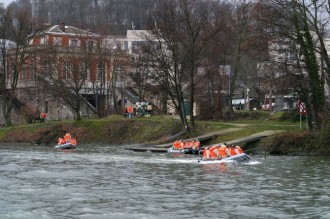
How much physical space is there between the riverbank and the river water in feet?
15.7

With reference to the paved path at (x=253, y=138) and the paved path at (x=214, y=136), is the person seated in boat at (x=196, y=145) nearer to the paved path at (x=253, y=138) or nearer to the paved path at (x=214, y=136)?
the paved path at (x=214, y=136)

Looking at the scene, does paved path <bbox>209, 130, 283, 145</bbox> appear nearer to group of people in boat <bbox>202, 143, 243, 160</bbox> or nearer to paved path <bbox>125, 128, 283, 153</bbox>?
paved path <bbox>125, 128, 283, 153</bbox>

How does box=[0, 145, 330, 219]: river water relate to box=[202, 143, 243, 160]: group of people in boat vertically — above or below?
below

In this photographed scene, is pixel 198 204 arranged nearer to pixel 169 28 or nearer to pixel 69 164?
pixel 69 164

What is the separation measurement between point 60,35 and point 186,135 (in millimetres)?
37299

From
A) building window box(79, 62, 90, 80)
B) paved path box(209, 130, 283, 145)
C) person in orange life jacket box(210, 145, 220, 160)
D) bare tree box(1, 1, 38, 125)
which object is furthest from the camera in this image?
bare tree box(1, 1, 38, 125)

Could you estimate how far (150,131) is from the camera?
202 ft

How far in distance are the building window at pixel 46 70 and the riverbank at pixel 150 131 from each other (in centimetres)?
573

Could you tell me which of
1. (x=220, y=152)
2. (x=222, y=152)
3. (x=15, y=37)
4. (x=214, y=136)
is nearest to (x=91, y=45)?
(x=15, y=37)

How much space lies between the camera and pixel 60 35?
8744 centimetres

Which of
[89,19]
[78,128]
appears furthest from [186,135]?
[89,19]

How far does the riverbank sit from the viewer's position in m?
44.6

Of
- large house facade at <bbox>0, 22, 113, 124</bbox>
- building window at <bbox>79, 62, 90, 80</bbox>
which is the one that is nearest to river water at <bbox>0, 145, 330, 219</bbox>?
building window at <bbox>79, 62, 90, 80</bbox>

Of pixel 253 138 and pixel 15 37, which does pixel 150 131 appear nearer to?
pixel 253 138
